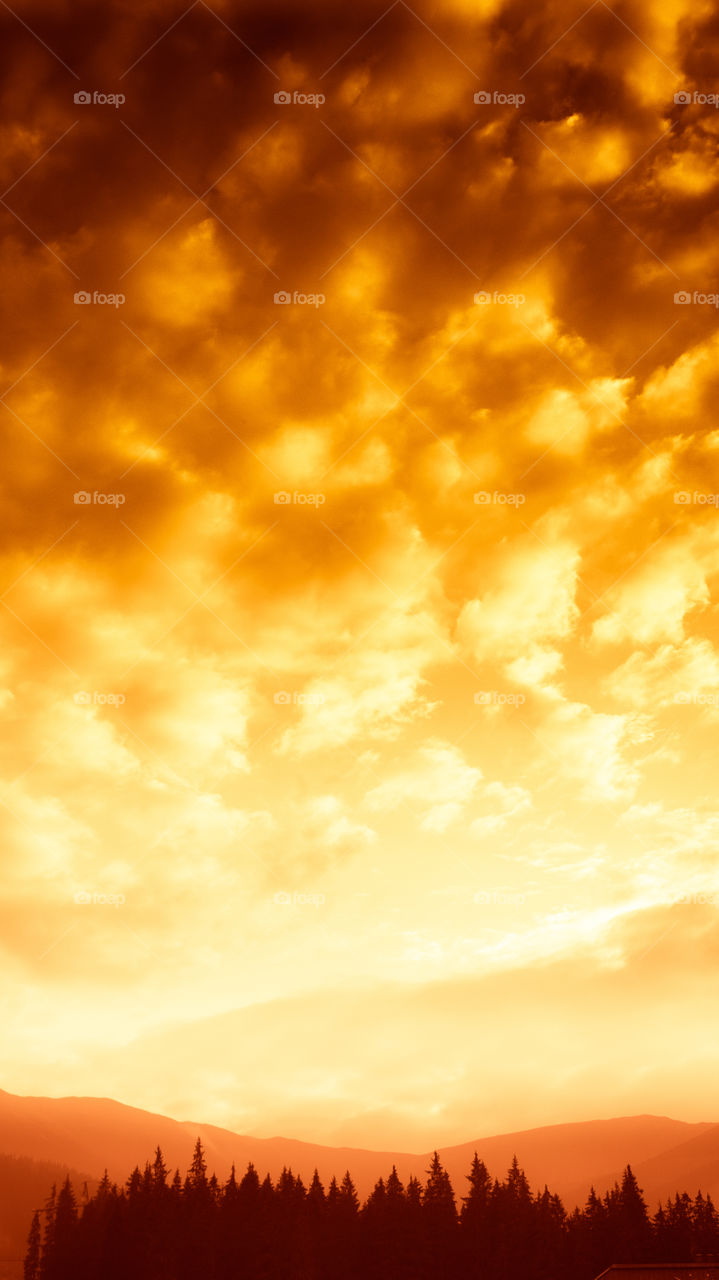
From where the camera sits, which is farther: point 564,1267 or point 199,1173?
point 199,1173

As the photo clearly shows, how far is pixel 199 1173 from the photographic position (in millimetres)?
103125

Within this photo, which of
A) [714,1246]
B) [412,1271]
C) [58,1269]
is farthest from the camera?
[58,1269]

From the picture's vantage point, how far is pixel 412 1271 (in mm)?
83062

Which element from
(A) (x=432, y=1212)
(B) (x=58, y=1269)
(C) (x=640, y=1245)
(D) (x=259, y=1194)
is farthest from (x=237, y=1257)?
(C) (x=640, y=1245)

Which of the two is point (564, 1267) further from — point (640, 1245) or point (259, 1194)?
point (259, 1194)

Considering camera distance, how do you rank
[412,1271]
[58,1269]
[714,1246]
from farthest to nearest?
[58,1269]
[714,1246]
[412,1271]

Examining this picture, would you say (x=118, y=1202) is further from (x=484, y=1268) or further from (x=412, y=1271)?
(x=484, y=1268)

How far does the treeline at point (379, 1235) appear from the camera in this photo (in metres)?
84.6

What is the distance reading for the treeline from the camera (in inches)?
3332

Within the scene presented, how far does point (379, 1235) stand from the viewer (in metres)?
86.2

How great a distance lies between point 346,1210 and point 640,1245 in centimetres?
2921

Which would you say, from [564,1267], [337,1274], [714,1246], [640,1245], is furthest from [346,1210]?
[714,1246]

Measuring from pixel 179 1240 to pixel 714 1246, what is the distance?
5240 cm

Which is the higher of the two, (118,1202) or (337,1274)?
(118,1202)
